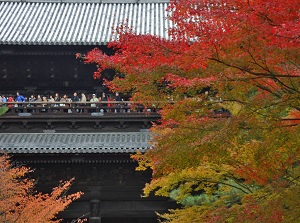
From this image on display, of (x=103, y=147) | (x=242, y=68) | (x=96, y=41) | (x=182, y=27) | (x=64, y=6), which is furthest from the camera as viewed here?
(x=64, y=6)

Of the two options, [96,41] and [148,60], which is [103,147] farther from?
[148,60]

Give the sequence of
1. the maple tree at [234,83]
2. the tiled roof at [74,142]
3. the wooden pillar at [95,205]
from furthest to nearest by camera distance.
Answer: the wooden pillar at [95,205], the tiled roof at [74,142], the maple tree at [234,83]

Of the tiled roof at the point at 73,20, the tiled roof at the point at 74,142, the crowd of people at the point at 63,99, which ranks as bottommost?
the tiled roof at the point at 74,142

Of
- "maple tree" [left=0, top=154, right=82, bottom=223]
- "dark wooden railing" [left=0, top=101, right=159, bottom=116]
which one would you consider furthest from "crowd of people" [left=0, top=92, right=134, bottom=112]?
"maple tree" [left=0, top=154, right=82, bottom=223]

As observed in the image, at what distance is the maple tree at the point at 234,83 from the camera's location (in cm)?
708

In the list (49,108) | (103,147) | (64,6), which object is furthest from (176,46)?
(64,6)

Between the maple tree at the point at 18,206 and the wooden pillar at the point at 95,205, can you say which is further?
the wooden pillar at the point at 95,205

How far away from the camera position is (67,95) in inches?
725

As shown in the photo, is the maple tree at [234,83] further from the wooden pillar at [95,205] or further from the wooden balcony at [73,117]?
the wooden pillar at [95,205]

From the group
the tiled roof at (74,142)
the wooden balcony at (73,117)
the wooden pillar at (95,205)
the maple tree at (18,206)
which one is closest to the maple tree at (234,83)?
the maple tree at (18,206)

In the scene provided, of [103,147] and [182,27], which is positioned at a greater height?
[103,147]

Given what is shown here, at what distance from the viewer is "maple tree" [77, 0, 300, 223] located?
7078 mm

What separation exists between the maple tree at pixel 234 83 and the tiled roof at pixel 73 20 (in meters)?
9.48

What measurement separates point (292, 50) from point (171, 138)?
2.35 m
